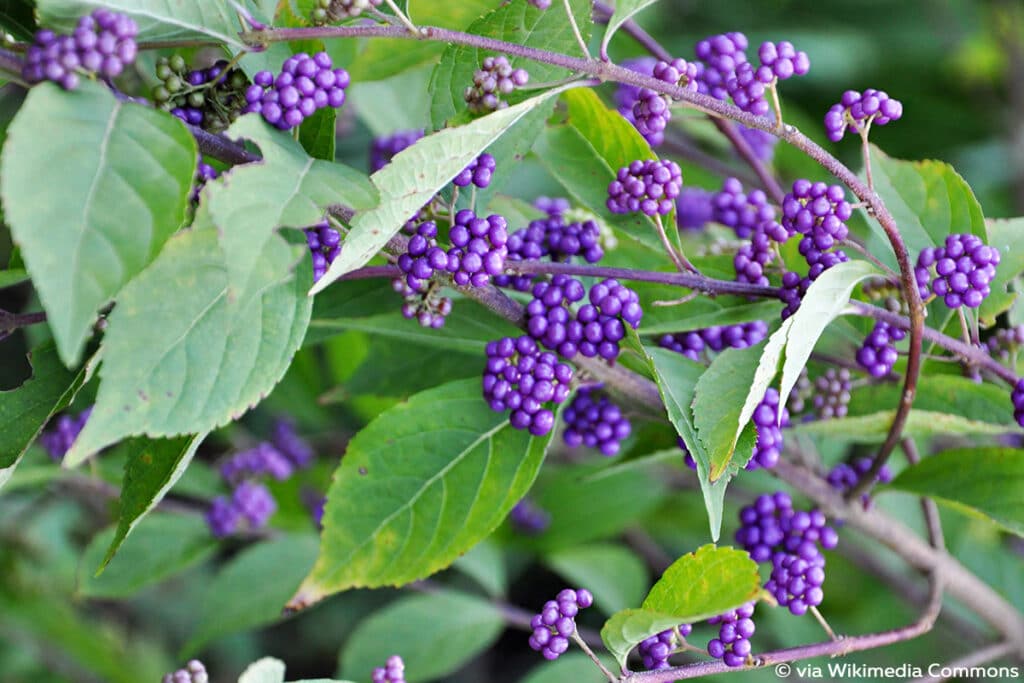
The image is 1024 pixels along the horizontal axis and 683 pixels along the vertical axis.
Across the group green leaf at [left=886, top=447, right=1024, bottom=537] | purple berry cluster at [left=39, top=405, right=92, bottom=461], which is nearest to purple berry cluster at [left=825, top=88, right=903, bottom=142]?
green leaf at [left=886, top=447, right=1024, bottom=537]

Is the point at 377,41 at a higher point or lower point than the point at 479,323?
higher

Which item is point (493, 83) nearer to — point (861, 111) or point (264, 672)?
point (861, 111)

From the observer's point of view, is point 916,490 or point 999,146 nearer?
point 916,490

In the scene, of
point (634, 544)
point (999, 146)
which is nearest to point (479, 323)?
point (634, 544)

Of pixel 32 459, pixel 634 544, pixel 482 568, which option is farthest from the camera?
pixel 634 544

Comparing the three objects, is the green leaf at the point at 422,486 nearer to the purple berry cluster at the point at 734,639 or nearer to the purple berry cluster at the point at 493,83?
the purple berry cluster at the point at 734,639

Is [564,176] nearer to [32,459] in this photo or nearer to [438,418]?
[438,418]

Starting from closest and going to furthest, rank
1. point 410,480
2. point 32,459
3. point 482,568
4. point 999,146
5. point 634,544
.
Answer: point 410,480 → point 32,459 → point 482,568 → point 634,544 → point 999,146

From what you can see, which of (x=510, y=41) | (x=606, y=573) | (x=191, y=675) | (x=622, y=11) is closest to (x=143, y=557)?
(x=191, y=675)
